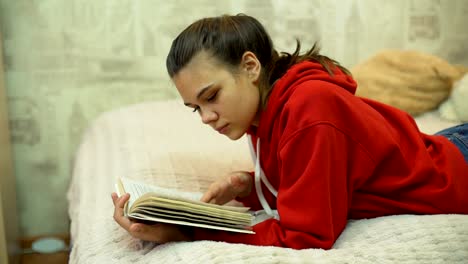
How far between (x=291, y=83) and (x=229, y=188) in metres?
0.28

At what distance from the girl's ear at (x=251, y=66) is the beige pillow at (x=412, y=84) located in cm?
93

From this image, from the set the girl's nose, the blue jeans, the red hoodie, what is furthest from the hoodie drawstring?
the blue jeans

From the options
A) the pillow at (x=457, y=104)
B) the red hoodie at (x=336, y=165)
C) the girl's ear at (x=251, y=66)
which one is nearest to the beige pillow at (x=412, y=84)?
the pillow at (x=457, y=104)

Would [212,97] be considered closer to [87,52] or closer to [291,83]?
[291,83]

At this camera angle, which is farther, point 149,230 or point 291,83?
point 291,83

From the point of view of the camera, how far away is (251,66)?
100 cm

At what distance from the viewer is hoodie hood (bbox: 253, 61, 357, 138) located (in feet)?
3.12

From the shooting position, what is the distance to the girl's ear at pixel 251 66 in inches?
39.1

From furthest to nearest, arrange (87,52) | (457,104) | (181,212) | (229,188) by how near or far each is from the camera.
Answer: (87,52) → (457,104) → (229,188) → (181,212)

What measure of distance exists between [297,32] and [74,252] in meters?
1.35

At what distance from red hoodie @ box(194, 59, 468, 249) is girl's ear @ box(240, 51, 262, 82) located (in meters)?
0.05

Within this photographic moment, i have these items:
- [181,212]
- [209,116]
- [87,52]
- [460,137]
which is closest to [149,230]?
[181,212]

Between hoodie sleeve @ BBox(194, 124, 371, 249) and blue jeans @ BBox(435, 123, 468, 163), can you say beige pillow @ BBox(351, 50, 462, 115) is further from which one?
hoodie sleeve @ BBox(194, 124, 371, 249)

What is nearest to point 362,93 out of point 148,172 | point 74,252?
point 148,172
